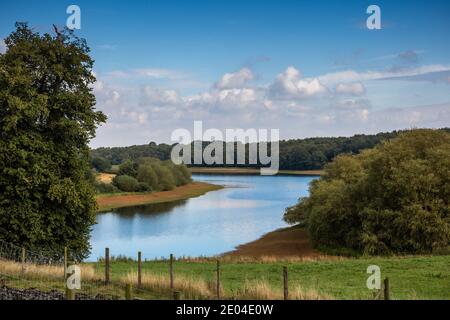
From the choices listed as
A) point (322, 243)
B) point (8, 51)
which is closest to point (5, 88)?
point (8, 51)

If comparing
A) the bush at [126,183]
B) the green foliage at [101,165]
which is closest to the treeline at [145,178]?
the bush at [126,183]

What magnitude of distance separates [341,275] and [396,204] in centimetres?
1905

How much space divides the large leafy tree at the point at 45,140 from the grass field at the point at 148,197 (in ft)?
165

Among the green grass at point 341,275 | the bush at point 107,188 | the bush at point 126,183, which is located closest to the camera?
the green grass at point 341,275

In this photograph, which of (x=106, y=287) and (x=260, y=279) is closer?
(x=106, y=287)

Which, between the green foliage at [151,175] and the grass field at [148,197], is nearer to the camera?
the grass field at [148,197]

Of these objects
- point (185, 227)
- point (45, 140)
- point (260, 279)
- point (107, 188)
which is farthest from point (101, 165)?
point (260, 279)

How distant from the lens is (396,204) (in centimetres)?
4306

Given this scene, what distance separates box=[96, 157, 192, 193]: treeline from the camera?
110188mm

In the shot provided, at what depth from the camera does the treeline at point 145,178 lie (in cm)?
11019

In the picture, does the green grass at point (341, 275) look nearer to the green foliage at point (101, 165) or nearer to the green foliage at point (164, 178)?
the green foliage at point (164, 178)

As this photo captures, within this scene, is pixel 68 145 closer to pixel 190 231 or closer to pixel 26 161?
pixel 26 161

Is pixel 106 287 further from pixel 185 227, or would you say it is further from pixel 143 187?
pixel 143 187
